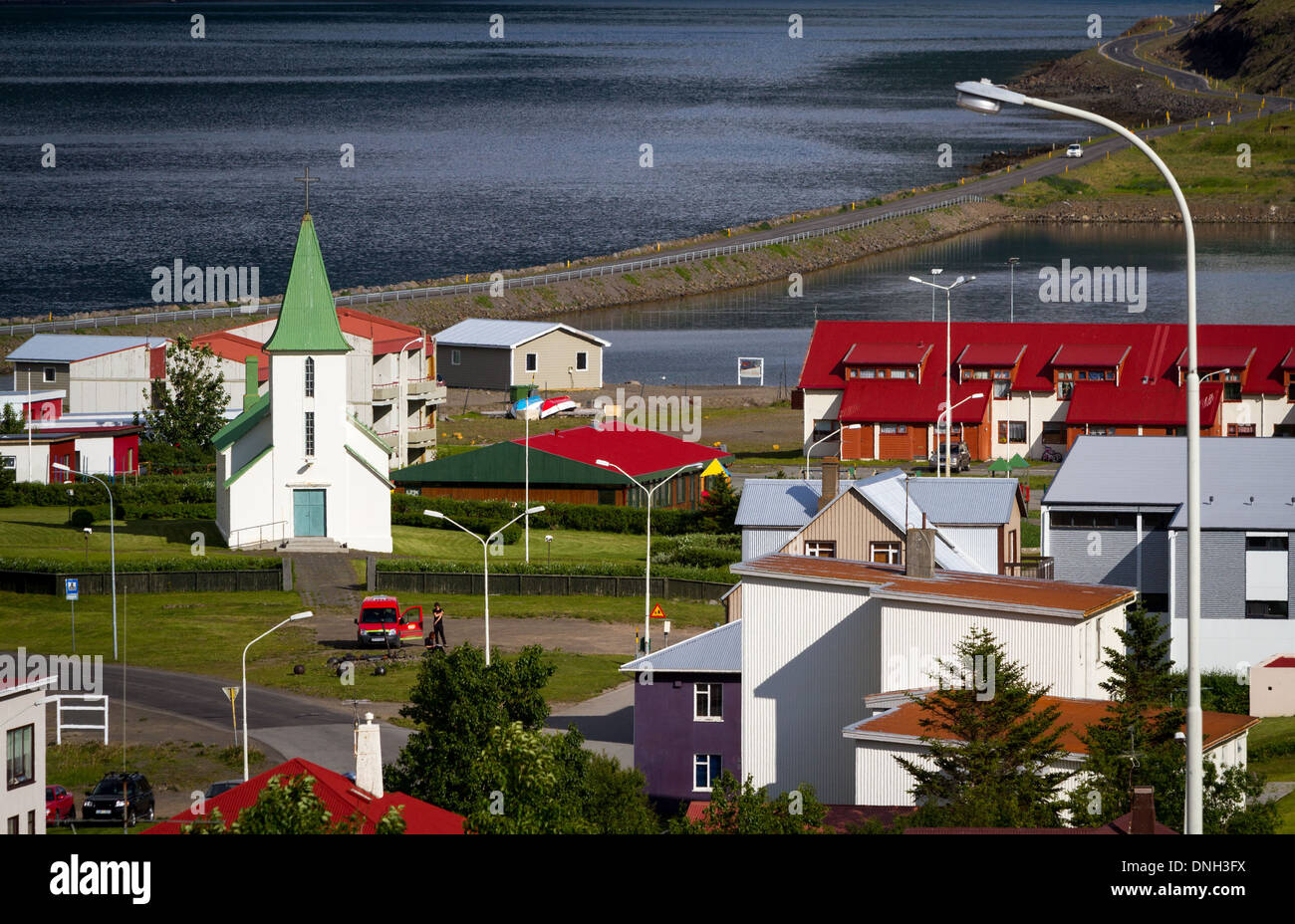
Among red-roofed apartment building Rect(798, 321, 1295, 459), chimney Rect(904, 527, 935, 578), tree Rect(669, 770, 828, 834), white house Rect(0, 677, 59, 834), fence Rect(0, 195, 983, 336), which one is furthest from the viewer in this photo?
fence Rect(0, 195, 983, 336)

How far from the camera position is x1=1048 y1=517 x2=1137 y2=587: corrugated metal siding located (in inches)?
2217

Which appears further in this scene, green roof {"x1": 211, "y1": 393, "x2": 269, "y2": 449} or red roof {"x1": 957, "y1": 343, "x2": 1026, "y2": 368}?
red roof {"x1": 957, "y1": 343, "x2": 1026, "y2": 368}

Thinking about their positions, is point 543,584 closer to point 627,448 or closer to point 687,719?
point 627,448

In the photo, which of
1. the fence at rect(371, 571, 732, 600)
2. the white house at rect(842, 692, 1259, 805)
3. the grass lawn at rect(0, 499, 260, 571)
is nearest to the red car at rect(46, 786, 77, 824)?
the white house at rect(842, 692, 1259, 805)

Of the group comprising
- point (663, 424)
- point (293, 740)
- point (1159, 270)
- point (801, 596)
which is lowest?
point (293, 740)

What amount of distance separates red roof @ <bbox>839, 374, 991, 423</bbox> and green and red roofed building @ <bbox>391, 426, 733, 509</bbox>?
13401mm

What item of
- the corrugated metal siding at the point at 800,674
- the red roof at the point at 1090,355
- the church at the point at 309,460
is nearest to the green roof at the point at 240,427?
the church at the point at 309,460

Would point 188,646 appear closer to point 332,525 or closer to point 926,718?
point 332,525

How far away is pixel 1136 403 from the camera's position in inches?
3597

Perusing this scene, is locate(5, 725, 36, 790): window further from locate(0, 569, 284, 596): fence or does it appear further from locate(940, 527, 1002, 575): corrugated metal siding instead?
locate(0, 569, 284, 596): fence

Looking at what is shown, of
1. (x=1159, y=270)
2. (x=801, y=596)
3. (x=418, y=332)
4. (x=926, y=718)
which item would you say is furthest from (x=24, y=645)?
(x=1159, y=270)

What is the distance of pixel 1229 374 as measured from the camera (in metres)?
92.8

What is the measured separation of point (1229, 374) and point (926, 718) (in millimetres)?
65825

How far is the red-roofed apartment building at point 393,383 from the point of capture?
85438 millimetres
